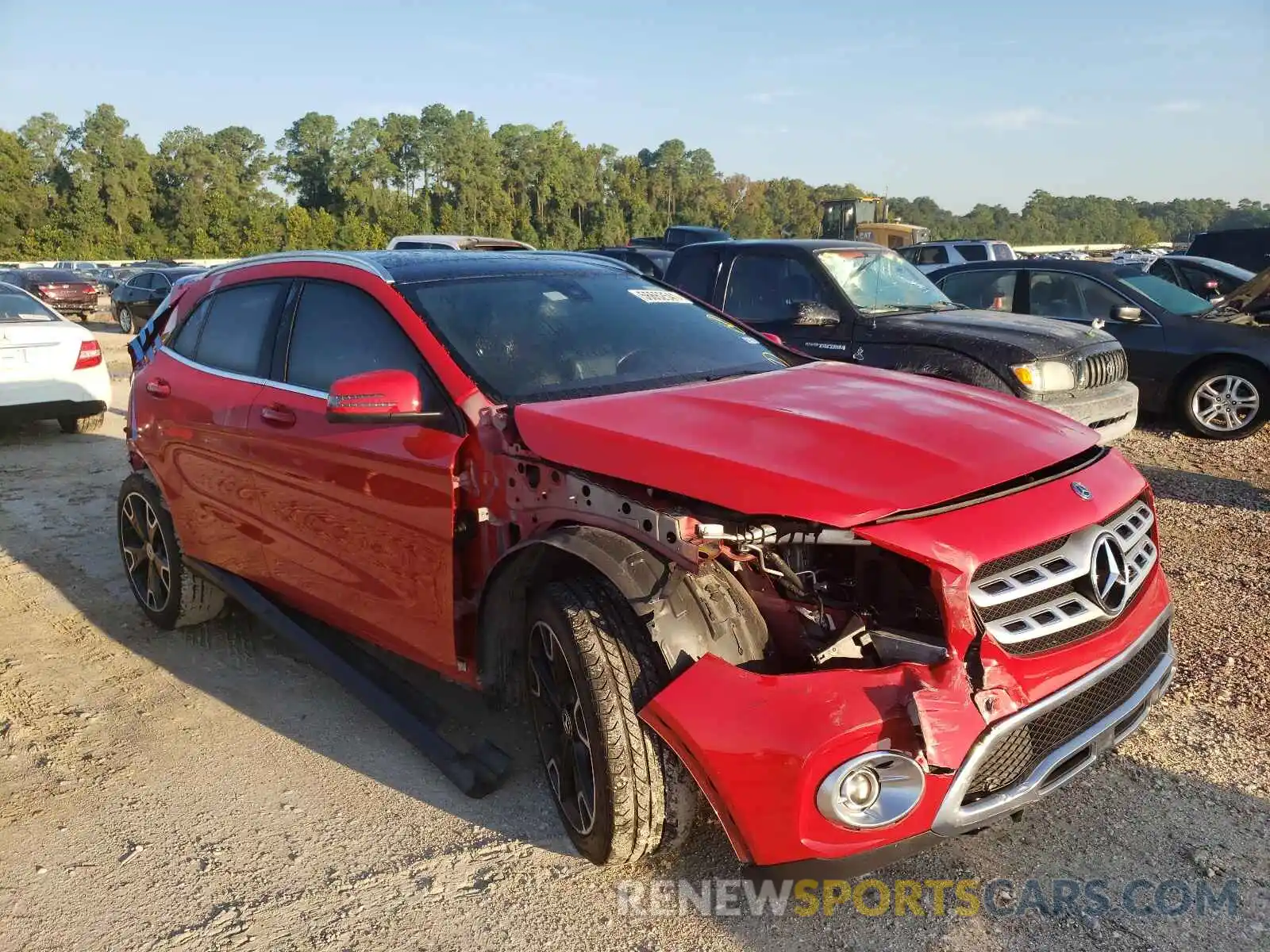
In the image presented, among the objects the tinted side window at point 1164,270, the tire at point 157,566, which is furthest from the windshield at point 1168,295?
the tire at point 157,566

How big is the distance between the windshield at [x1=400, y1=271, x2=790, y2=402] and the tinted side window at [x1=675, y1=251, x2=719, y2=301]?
4.17 meters

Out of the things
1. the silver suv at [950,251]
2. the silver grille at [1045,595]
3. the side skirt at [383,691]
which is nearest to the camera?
the silver grille at [1045,595]

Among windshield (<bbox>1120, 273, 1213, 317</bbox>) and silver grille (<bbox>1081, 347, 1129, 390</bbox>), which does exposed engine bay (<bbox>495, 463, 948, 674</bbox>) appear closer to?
silver grille (<bbox>1081, 347, 1129, 390</bbox>)

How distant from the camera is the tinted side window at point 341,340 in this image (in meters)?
3.43

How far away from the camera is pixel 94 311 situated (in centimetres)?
2978

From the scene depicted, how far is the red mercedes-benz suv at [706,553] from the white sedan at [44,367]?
6.68m

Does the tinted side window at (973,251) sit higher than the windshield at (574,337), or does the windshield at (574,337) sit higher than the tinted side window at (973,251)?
the tinted side window at (973,251)

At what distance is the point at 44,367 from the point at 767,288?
22.4ft

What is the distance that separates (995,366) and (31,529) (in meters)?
6.75

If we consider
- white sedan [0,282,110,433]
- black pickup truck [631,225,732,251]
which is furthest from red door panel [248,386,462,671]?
black pickup truck [631,225,732,251]

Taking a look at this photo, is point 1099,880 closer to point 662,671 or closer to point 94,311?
point 662,671

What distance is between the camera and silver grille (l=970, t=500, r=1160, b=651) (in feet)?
7.75

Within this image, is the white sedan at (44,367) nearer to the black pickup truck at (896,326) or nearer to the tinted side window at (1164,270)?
the black pickup truck at (896,326)

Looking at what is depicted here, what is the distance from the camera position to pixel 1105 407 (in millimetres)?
7148
